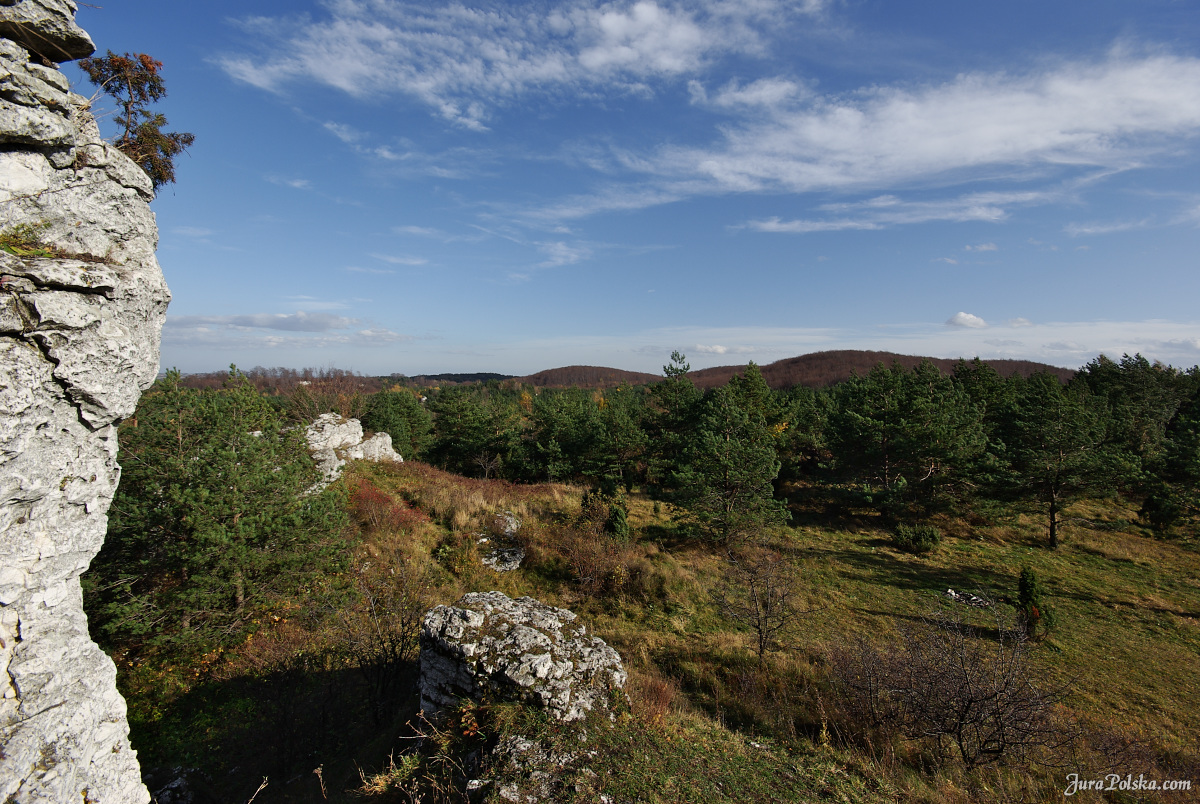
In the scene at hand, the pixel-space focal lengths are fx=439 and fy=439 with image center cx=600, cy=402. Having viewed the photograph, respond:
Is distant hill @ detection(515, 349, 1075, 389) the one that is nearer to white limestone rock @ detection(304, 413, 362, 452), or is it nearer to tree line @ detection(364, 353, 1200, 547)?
tree line @ detection(364, 353, 1200, 547)

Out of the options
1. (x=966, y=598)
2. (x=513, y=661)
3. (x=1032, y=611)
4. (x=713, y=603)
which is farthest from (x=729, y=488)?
(x=513, y=661)

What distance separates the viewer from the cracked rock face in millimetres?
5641

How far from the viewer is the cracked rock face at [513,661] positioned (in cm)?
564

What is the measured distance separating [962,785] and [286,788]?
9068 millimetres

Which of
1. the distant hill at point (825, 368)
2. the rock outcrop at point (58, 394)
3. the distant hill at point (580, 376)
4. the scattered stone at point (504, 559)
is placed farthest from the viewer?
the distant hill at point (580, 376)

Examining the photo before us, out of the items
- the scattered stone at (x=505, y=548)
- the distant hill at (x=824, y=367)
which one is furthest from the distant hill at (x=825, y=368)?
the scattered stone at (x=505, y=548)

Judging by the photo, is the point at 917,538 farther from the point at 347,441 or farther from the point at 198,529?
the point at 347,441

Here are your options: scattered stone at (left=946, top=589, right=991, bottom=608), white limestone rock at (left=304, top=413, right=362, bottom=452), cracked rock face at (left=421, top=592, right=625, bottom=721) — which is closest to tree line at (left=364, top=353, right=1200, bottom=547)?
scattered stone at (left=946, top=589, right=991, bottom=608)

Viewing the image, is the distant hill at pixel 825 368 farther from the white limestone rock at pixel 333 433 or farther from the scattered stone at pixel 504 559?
the scattered stone at pixel 504 559

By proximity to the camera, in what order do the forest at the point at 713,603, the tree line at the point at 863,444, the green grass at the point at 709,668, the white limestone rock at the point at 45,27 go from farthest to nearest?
the tree line at the point at 863,444
the forest at the point at 713,603
the green grass at the point at 709,668
the white limestone rock at the point at 45,27

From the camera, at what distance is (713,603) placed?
1288cm

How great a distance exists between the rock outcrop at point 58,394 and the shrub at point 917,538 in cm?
2245

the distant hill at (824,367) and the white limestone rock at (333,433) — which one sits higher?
the distant hill at (824,367)

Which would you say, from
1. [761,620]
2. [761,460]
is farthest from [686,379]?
[761,620]
